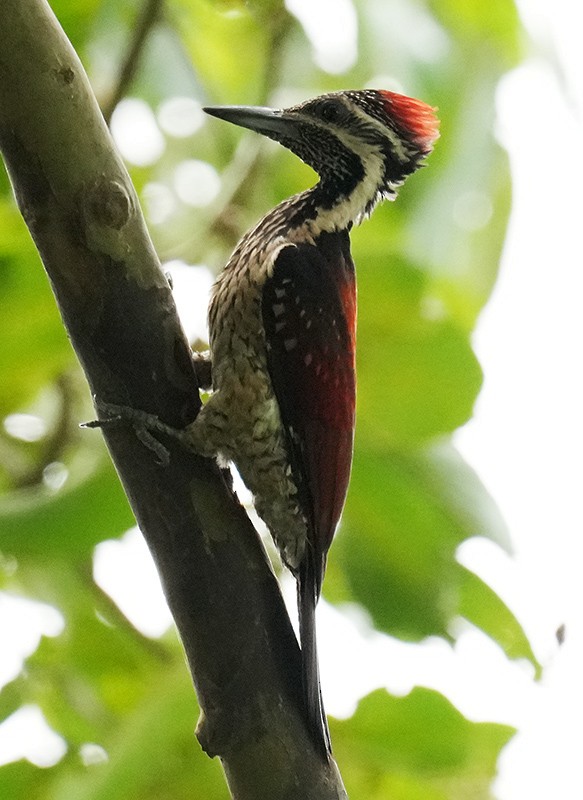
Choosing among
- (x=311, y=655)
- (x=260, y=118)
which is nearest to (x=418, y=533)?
(x=311, y=655)

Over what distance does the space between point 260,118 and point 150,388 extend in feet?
2.92

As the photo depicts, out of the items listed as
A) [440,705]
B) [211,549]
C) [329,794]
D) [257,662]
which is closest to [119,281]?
[211,549]

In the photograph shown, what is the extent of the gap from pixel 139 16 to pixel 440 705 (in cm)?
128

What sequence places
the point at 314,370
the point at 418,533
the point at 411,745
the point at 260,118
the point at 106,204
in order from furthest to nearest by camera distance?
the point at 260,118 < the point at 314,370 < the point at 418,533 < the point at 411,745 < the point at 106,204

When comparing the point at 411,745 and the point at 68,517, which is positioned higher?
the point at 68,517

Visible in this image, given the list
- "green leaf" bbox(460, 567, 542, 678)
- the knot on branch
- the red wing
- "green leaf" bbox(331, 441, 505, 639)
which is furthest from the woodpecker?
the knot on branch

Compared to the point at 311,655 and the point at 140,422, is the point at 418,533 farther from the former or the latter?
the point at 140,422

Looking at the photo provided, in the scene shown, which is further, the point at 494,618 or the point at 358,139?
the point at 358,139

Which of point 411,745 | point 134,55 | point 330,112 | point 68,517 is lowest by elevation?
point 411,745

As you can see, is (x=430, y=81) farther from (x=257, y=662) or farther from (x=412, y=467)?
(x=257, y=662)

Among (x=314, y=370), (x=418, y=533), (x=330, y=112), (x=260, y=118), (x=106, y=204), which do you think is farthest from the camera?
(x=330, y=112)

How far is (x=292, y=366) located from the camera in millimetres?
1812

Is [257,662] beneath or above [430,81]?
beneath

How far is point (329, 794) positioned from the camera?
123cm
